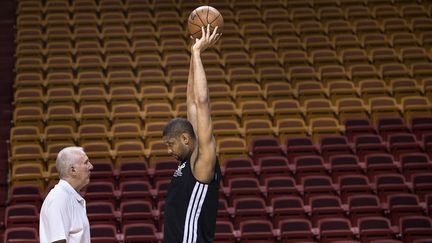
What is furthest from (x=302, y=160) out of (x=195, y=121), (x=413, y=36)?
(x=195, y=121)

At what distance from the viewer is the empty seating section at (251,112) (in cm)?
877

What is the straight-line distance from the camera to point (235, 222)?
28.6ft

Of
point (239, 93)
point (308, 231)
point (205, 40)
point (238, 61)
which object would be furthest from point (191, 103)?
point (238, 61)

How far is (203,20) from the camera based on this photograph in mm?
3871

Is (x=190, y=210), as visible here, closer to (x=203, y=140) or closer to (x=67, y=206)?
(x=203, y=140)

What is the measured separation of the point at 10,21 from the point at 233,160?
5.76 meters

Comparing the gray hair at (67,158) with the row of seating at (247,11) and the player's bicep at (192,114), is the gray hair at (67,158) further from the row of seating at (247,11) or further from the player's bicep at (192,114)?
the row of seating at (247,11)

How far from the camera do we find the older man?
338 cm

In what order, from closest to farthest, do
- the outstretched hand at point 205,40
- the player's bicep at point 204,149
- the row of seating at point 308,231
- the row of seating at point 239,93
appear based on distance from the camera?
the player's bicep at point 204,149 < the outstretched hand at point 205,40 < the row of seating at point 308,231 < the row of seating at point 239,93

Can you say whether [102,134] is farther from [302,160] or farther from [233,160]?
[302,160]

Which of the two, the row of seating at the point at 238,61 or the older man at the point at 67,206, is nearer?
the older man at the point at 67,206

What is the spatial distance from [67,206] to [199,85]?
29.0 inches

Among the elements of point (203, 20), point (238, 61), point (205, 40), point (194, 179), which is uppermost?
point (238, 61)

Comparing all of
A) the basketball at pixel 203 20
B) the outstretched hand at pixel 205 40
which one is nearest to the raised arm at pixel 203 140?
the outstretched hand at pixel 205 40
